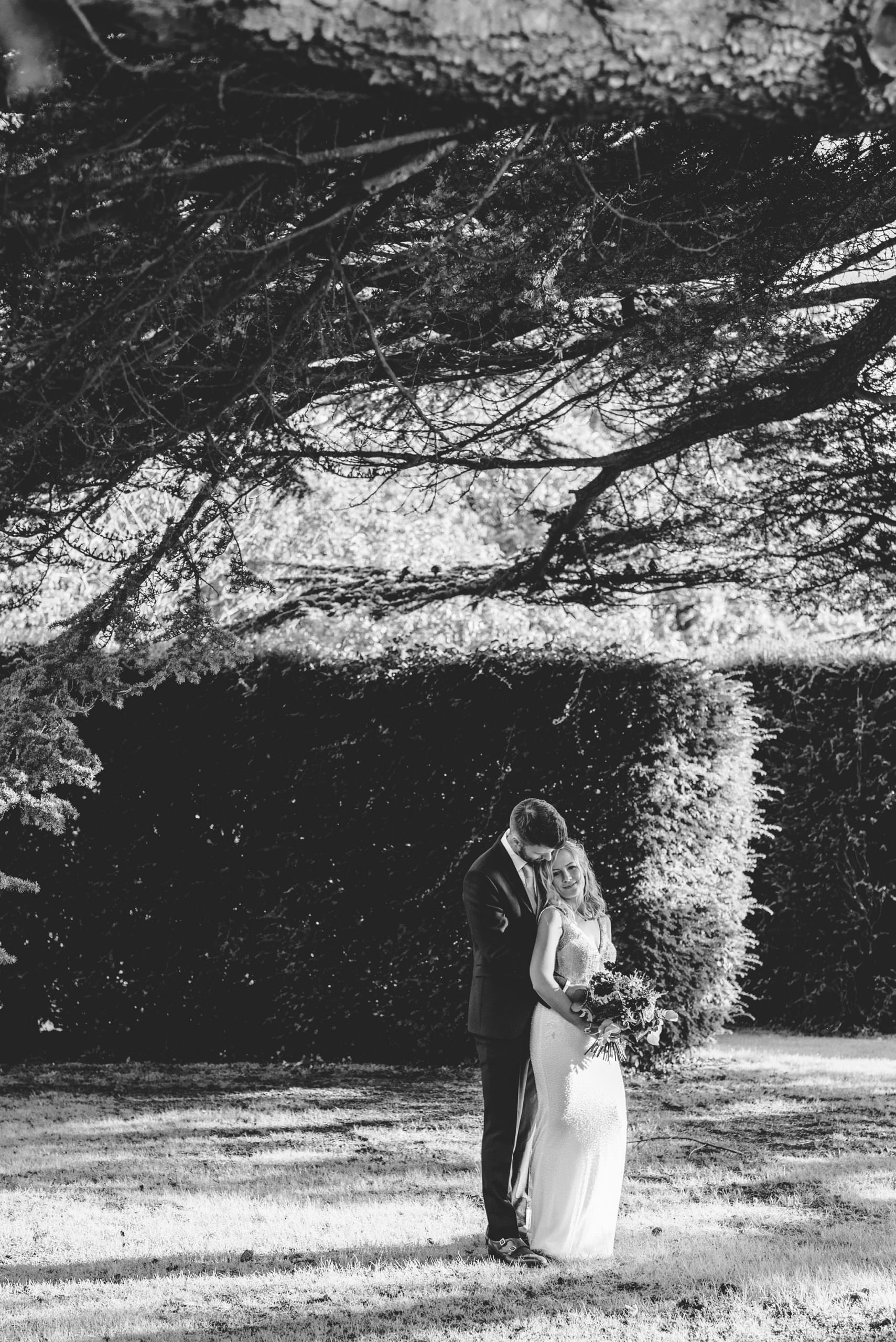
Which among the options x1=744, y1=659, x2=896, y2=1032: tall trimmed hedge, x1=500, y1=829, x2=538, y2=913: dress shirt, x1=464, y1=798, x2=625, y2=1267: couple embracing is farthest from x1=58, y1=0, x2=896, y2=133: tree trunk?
x1=744, y1=659, x2=896, y2=1032: tall trimmed hedge

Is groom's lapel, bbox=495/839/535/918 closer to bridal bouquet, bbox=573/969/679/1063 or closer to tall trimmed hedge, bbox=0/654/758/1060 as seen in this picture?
bridal bouquet, bbox=573/969/679/1063

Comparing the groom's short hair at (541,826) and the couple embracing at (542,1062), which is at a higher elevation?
the groom's short hair at (541,826)

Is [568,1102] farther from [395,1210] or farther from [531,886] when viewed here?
[395,1210]

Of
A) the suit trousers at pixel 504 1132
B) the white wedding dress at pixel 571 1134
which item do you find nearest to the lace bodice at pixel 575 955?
the white wedding dress at pixel 571 1134

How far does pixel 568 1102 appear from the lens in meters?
5.64

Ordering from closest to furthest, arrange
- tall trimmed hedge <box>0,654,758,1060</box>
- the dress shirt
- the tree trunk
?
the tree trunk → the dress shirt → tall trimmed hedge <box>0,654,758,1060</box>

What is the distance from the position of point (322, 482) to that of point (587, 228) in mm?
10584

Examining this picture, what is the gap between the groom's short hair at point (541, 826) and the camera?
5680 mm

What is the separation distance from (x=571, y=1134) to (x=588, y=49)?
423cm

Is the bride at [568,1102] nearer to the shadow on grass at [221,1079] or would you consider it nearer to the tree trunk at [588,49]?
the tree trunk at [588,49]

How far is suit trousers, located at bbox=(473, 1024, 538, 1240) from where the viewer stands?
568 centimetres

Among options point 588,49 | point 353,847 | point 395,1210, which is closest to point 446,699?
point 353,847

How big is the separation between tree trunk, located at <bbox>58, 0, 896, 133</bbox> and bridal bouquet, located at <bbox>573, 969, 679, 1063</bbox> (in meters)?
3.58

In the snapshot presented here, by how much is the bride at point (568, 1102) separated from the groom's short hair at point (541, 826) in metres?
0.06
